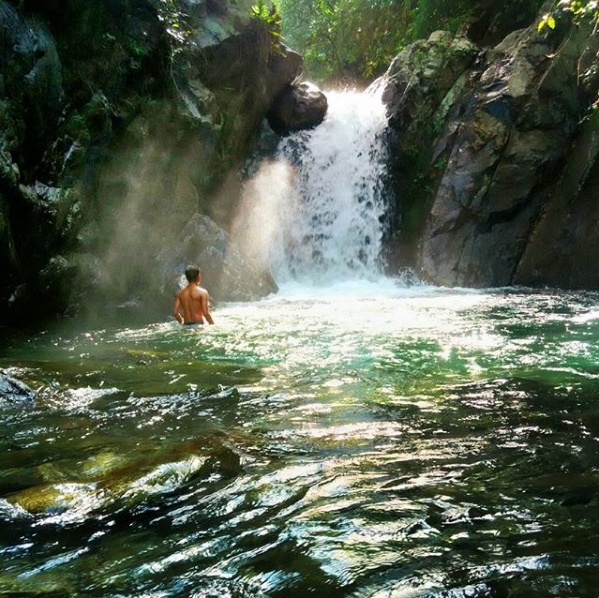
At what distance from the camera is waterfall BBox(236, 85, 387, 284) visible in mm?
19547

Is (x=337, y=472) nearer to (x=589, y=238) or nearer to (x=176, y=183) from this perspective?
(x=176, y=183)

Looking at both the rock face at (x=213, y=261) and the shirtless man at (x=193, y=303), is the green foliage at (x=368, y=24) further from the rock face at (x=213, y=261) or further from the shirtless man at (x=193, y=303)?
the shirtless man at (x=193, y=303)

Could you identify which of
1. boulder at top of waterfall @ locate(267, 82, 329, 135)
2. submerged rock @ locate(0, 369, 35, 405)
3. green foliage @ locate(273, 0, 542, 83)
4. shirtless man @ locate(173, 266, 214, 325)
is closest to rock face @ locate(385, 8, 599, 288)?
green foliage @ locate(273, 0, 542, 83)

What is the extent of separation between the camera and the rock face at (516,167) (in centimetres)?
1623

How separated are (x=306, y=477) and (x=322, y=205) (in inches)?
680

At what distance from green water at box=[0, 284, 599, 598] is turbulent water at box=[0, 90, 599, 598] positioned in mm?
14

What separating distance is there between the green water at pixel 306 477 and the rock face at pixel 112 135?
3.33 metres

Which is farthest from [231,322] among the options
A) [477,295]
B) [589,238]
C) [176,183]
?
[589,238]

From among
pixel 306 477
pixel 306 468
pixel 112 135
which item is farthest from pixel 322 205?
pixel 306 477

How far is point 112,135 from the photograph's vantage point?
40.2ft

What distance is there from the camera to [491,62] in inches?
720

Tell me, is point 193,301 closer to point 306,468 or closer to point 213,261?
point 213,261

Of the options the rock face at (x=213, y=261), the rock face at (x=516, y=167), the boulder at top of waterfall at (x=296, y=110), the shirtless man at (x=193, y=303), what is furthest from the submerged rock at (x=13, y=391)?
the boulder at top of waterfall at (x=296, y=110)

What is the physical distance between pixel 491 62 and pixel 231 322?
1290 centimetres
